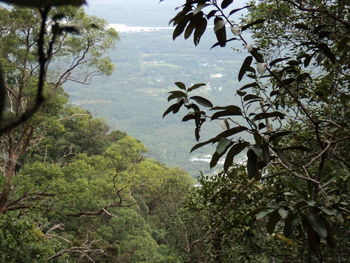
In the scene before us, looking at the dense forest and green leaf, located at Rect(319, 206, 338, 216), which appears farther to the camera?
the dense forest

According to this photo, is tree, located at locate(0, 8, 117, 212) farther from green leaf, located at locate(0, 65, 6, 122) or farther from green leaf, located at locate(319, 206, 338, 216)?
green leaf, located at locate(0, 65, 6, 122)

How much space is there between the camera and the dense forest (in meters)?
1.22

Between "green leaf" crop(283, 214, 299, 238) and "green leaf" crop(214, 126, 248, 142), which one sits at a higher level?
"green leaf" crop(214, 126, 248, 142)

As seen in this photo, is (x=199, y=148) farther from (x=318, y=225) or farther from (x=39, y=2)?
(x=39, y=2)

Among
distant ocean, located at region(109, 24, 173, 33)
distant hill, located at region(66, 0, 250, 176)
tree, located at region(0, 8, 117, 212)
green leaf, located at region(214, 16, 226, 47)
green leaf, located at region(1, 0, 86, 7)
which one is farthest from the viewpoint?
distant ocean, located at region(109, 24, 173, 33)

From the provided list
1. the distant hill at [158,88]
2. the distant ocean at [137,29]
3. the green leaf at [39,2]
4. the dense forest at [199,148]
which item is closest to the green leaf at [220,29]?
the dense forest at [199,148]

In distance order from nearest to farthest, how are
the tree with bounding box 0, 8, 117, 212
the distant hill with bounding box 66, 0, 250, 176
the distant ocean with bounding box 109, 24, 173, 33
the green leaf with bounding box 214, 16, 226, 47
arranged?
the green leaf with bounding box 214, 16, 226, 47
the tree with bounding box 0, 8, 117, 212
the distant hill with bounding box 66, 0, 250, 176
the distant ocean with bounding box 109, 24, 173, 33

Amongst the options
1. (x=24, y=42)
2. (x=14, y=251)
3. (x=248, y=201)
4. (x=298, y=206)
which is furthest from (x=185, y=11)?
(x=24, y=42)

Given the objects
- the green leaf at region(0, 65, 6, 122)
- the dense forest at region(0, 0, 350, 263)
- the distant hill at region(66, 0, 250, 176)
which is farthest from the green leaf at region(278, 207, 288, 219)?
the distant hill at region(66, 0, 250, 176)

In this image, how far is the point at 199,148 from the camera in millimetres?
9828

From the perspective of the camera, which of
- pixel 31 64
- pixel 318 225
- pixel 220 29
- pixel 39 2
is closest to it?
pixel 39 2

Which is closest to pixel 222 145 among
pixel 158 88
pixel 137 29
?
pixel 158 88

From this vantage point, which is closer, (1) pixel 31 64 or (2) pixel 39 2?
(2) pixel 39 2

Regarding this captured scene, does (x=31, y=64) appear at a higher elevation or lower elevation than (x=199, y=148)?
higher
